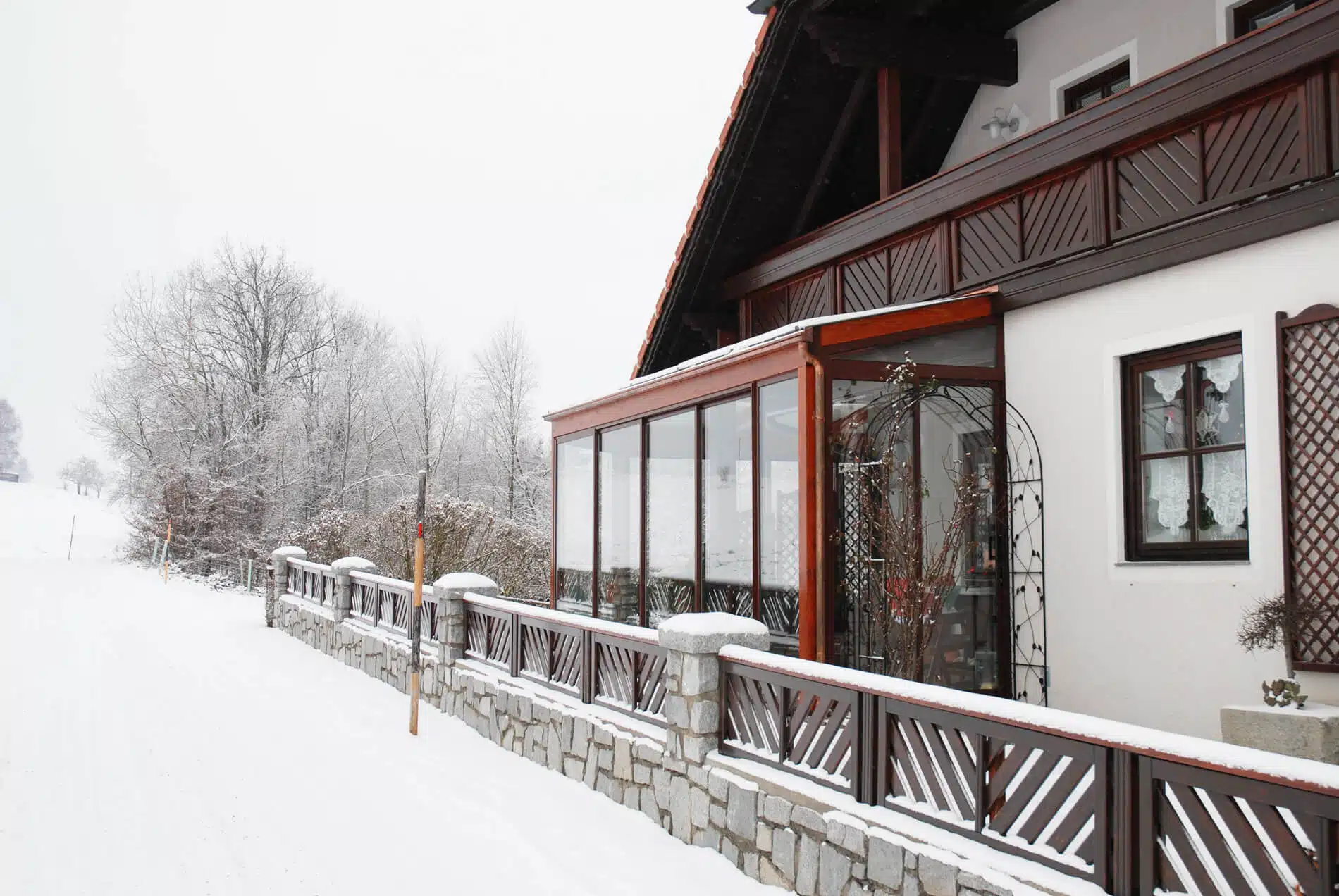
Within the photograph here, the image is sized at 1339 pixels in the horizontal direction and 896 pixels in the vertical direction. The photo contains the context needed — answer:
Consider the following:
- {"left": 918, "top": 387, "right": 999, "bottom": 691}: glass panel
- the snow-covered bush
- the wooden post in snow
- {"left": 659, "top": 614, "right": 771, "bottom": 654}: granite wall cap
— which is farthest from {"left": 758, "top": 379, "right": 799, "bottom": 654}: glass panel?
the snow-covered bush

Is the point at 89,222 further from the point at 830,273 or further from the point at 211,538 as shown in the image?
the point at 830,273

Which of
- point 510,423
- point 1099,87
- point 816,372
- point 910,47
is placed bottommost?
point 816,372

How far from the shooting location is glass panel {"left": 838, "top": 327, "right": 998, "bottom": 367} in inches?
281

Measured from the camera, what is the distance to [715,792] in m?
5.01

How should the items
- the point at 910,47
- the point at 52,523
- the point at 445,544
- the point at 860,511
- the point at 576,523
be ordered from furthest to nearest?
the point at 52,523
the point at 445,544
the point at 576,523
the point at 910,47
the point at 860,511

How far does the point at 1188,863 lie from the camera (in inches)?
114

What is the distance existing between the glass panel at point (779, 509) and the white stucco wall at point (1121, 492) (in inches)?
63.4

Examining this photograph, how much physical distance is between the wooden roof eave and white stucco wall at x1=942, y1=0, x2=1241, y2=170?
201 centimetres

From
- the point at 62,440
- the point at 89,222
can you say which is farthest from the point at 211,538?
the point at 89,222

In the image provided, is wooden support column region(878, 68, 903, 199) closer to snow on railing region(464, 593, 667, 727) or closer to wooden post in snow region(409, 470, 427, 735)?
snow on railing region(464, 593, 667, 727)

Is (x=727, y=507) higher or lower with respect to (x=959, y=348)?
lower

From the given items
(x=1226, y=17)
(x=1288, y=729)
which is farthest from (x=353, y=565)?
(x=1226, y=17)

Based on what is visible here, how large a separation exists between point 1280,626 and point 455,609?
617 cm

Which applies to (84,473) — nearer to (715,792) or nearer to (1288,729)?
(715,792)
